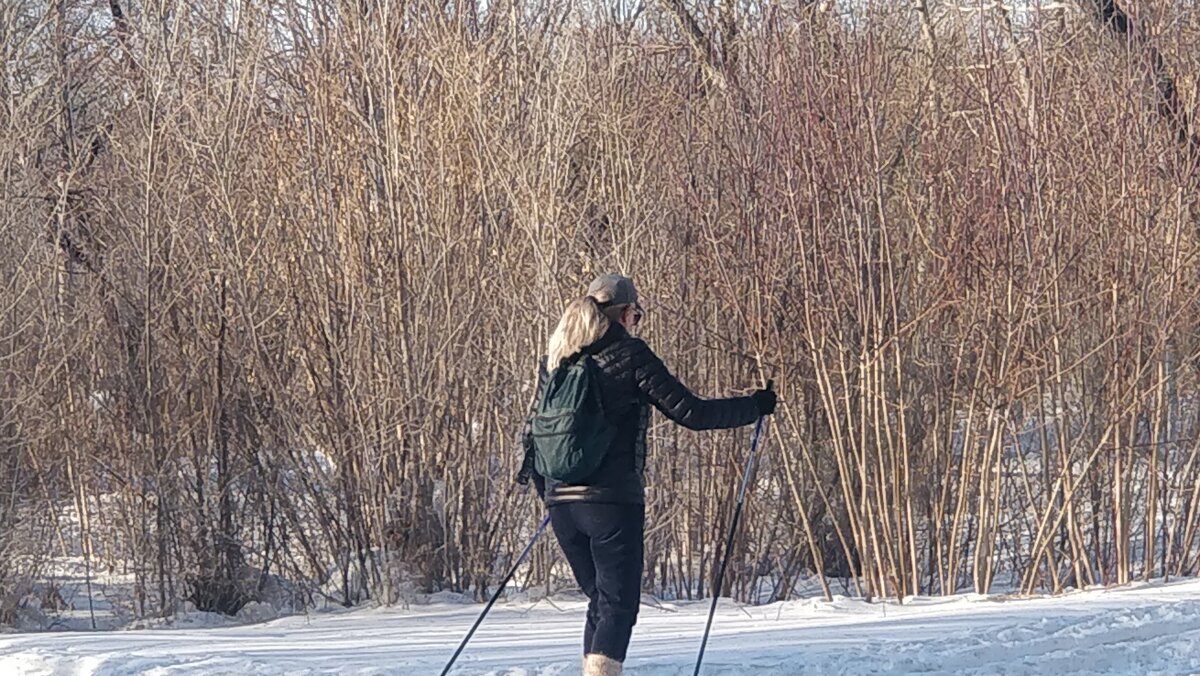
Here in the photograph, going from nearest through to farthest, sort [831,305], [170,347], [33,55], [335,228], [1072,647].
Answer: [1072,647] → [831,305] → [335,228] → [170,347] → [33,55]

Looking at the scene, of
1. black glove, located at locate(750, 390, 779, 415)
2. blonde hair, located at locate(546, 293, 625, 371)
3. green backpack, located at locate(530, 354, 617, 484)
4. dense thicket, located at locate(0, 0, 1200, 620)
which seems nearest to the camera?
green backpack, located at locate(530, 354, 617, 484)

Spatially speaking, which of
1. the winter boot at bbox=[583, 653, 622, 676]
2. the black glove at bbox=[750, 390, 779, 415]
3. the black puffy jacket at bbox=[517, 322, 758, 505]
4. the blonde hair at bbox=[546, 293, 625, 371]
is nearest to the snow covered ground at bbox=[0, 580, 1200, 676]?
the winter boot at bbox=[583, 653, 622, 676]

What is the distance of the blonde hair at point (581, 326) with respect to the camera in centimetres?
570

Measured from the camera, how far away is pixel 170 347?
1114 cm

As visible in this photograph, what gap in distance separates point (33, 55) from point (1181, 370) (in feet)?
30.4

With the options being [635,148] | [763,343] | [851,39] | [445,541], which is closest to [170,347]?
[445,541]

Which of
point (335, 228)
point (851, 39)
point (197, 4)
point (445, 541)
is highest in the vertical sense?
point (197, 4)

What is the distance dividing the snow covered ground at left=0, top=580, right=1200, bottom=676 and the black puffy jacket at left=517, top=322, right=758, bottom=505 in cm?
111

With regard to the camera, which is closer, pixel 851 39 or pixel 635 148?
pixel 851 39

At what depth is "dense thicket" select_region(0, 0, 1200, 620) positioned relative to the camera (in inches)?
383

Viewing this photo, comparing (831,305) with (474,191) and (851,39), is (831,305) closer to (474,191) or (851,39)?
(851,39)

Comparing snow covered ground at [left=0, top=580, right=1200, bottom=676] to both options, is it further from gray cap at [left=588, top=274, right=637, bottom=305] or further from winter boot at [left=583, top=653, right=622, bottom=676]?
gray cap at [left=588, top=274, right=637, bottom=305]

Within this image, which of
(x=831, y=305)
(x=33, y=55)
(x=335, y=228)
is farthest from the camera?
(x=33, y=55)

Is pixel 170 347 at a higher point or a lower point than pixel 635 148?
lower
